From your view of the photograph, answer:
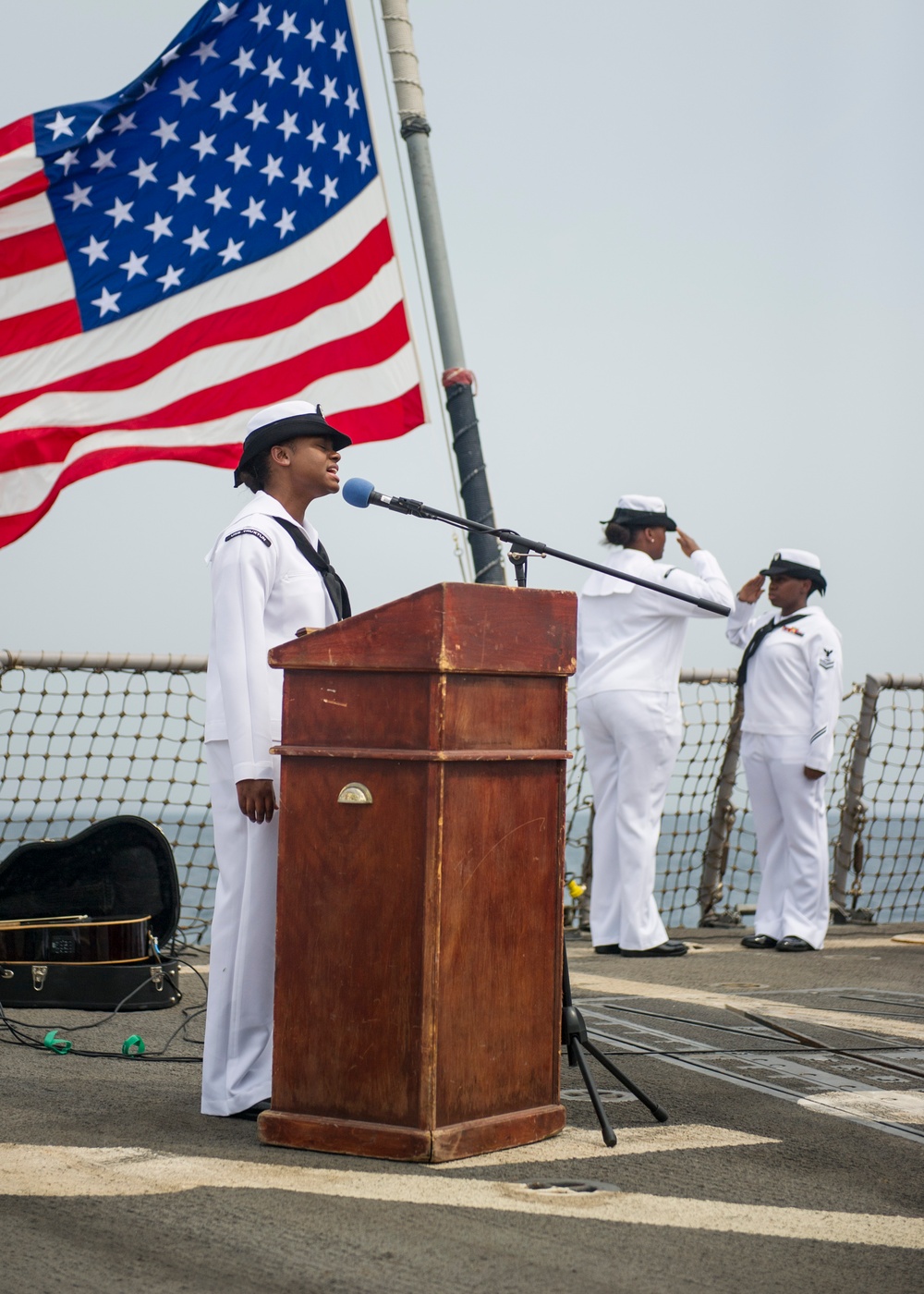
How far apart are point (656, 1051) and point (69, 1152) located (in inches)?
70.7

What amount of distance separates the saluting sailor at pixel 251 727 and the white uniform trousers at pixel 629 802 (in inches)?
135

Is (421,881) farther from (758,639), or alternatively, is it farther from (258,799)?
(758,639)

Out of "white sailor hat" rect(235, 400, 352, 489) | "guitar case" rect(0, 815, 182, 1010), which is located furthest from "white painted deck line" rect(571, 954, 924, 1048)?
"white sailor hat" rect(235, 400, 352, 489)

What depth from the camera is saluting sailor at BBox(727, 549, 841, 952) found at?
7.34 meters

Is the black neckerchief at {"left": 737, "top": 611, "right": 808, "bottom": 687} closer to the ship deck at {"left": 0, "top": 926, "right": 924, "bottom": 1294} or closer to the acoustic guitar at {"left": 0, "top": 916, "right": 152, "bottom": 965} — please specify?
the ship deck at {"left": 0, "top": 926, "right": 924, "bottom": 1294}

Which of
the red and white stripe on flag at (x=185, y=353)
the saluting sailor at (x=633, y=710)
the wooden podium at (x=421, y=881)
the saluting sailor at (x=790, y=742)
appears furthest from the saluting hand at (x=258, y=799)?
the saluting sailor at (x=790, y=742)

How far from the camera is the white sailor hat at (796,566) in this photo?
754cm

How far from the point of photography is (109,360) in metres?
6.67

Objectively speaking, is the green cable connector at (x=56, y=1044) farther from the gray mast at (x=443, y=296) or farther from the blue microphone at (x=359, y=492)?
the gray mast at (x=443, y=296)

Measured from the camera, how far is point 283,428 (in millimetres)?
3664

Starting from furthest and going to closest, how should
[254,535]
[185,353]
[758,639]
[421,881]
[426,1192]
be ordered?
[758,639], [185,353], [254,535], [421,881], [426,1192]

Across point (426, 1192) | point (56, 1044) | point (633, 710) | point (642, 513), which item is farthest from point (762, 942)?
point (426, 1192)

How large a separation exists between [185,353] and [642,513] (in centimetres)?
220

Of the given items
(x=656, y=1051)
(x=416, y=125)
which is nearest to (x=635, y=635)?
(x=416, y=125)
